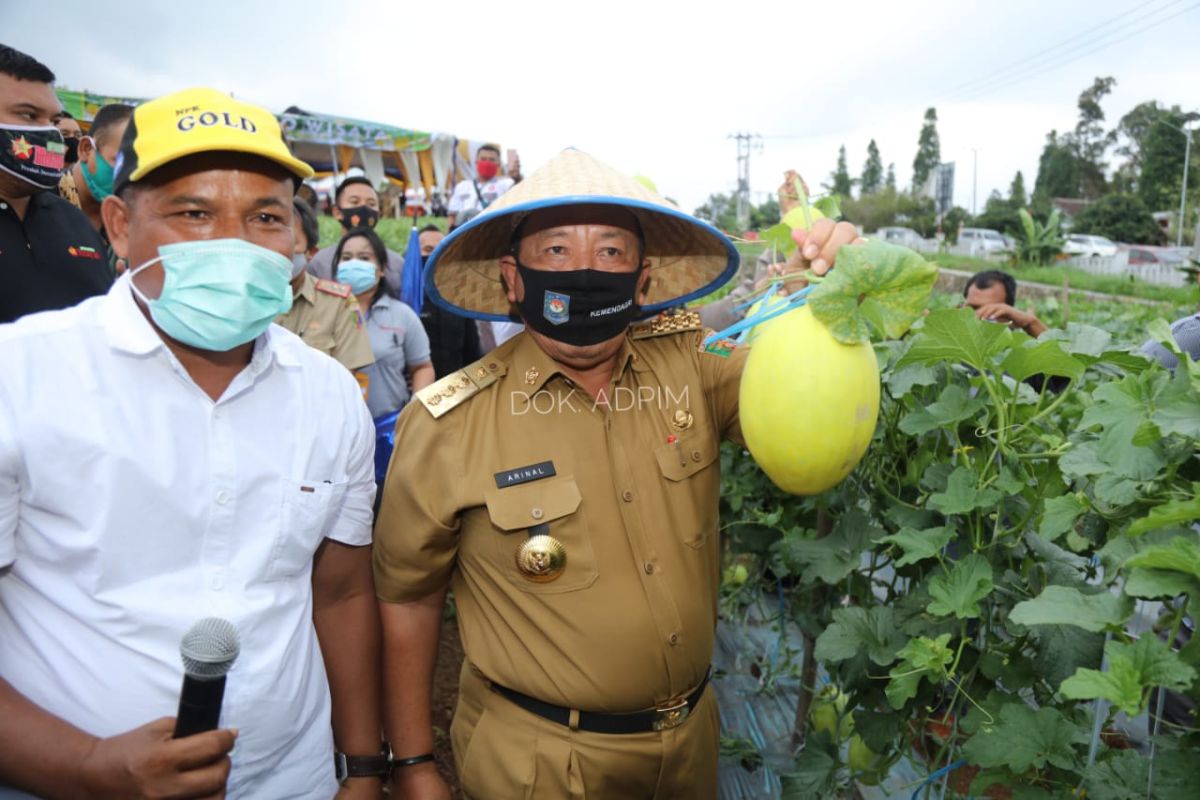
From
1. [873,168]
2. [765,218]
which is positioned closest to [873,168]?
[873,168]

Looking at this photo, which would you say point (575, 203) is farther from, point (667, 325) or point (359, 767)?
point (359, 767)

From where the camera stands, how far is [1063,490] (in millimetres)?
1592

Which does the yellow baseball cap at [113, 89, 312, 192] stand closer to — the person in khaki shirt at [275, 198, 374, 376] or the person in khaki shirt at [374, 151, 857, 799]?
the person in khaki shirt at [374, 151, 857, 799]

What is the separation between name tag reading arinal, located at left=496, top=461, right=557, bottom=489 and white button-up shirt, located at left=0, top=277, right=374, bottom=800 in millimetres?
391

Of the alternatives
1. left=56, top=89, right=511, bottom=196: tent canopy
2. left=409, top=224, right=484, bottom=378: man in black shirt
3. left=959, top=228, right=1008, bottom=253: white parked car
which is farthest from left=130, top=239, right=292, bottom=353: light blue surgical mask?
left=959, top=228, right=1008, bottom=253: white parked car

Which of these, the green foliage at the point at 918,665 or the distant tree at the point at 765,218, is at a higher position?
the distant tree at the point at 765,218

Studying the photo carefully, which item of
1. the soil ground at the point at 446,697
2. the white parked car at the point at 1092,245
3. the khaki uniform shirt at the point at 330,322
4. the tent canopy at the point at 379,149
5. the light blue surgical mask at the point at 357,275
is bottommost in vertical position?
the soil ground at the point at 446,697

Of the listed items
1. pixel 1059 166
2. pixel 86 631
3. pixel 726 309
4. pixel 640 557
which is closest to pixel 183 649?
pixel 86 631

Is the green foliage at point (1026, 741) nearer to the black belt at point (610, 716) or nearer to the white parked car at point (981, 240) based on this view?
the black belt at point (610, 716)

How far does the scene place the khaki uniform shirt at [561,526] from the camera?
5.94ft

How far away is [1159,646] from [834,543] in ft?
3.52

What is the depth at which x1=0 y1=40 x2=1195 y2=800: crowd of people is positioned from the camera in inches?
54.1

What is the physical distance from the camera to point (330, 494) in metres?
1.65

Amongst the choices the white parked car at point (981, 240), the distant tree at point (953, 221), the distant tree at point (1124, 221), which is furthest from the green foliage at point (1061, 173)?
the white parked car at point (981, 240)
